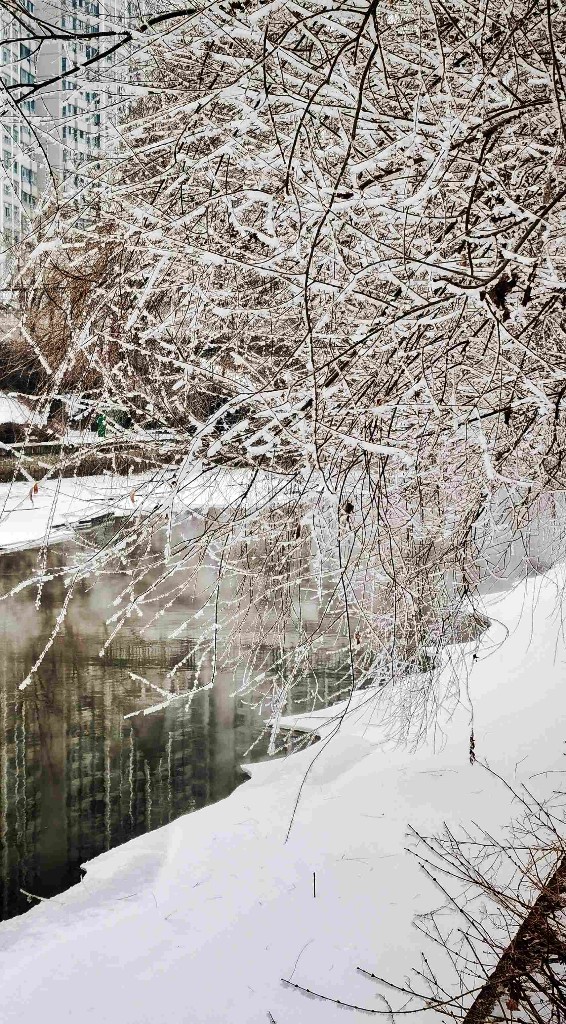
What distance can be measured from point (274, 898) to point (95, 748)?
3160 millimetres

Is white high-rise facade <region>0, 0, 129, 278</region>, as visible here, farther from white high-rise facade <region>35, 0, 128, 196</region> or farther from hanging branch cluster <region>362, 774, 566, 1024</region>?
hanging branch cluster <region>362, 774, 566, 1024</region>

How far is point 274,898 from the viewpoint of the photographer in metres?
4.84

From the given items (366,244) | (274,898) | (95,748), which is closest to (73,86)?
(366,244)

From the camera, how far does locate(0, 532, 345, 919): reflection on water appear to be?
5.98 metres

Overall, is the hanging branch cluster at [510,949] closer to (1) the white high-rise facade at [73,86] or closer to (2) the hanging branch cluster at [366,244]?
(2) the hanging branch cluster at [366,244]

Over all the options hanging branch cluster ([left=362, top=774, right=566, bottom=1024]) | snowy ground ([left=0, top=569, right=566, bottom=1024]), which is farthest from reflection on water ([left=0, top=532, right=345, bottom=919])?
hanging branch cluster ([left=362, top=774, right=566, bottom=1024])

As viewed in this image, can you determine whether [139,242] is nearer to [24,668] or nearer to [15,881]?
[15,881]

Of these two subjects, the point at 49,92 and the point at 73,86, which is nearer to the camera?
the point at 49,92

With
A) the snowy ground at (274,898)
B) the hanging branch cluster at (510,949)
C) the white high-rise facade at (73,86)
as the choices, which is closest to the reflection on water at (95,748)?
the snowy ground at (274,898)

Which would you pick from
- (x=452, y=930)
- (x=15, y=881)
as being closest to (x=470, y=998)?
(x=452, y=930)

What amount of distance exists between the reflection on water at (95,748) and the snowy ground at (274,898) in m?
0.36

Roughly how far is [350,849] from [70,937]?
1704 millimetres

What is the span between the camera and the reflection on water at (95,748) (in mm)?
5980

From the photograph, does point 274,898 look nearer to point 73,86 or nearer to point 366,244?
point 366,244
